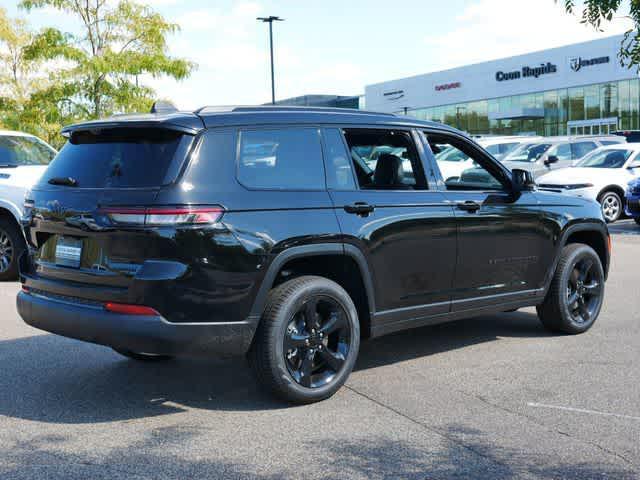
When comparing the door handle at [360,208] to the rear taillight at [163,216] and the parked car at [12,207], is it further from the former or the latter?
the parked car at [12,207]

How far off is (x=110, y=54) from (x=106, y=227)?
784 inches

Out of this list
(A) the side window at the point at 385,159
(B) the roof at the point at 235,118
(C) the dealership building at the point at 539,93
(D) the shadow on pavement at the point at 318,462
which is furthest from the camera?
(C) the dealership building at the point at 539,93

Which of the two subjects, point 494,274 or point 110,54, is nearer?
point 494,274

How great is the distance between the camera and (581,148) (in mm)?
23328

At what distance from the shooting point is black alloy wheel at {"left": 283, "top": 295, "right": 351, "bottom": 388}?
5.43 m

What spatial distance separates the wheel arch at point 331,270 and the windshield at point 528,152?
18.0m

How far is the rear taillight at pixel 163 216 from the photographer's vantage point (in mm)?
4938

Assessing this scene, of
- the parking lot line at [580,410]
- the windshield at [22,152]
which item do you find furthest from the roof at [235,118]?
the windshield at [22,152]

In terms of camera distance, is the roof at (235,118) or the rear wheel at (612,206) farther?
the rear wheel at (612,206)

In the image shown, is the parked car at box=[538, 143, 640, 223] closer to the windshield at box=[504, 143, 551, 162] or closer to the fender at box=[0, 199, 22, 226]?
the windshield at box=[504, 143, 551, 162]

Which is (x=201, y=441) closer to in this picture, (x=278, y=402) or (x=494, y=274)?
(x=278, y=402)

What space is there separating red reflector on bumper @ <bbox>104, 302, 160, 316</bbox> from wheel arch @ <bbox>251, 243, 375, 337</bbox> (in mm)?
600

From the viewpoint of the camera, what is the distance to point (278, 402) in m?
5.50

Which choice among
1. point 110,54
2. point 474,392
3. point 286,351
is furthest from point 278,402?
point 110,54
